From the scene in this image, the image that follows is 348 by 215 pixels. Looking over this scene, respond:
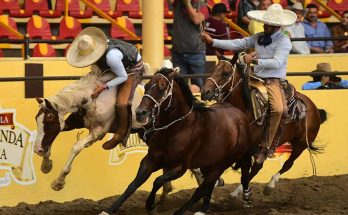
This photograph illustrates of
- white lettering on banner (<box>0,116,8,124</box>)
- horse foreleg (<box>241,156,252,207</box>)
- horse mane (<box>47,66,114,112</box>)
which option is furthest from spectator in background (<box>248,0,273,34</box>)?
white lettering on banner (<box>0,116,8,124</box>)

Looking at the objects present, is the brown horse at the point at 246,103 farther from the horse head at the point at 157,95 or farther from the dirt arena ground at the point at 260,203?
the horse head at the point at 157,95

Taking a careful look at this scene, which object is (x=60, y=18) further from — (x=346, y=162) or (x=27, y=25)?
(x=346, y=162)

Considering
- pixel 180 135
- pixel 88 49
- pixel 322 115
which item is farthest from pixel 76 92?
pixel 322 115

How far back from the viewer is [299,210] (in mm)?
9727

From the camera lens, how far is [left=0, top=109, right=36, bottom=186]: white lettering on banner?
10.2 meters

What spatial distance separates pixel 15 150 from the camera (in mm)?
10227

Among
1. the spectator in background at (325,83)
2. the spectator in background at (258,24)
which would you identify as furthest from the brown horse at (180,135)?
the spectator in background at (258,24)

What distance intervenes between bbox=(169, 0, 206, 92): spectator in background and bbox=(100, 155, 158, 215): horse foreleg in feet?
10.8

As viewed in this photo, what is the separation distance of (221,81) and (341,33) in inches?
251

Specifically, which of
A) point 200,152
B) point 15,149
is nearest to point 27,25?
point 15,149

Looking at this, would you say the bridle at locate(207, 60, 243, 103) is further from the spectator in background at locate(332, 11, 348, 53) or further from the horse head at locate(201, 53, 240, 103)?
→ the spectator in background at locate(332, 11, 348, 53)

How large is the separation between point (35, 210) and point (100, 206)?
704mm

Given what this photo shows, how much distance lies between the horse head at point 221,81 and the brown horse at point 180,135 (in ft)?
0.58

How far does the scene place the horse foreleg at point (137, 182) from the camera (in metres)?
8.40
